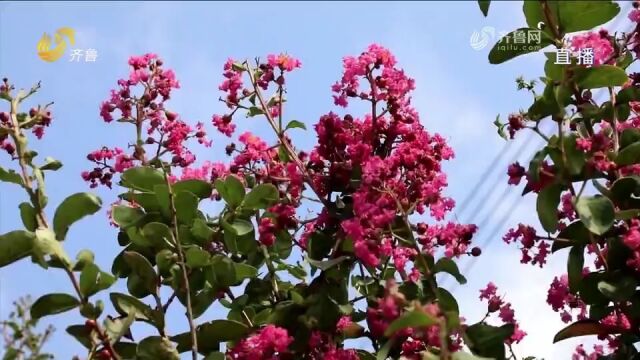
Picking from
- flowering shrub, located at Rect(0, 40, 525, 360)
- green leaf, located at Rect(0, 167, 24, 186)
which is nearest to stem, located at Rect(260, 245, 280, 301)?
flowering shrub, located at Rect(0, 40, 525, 360)

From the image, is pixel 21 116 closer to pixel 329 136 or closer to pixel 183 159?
pixel 183 159

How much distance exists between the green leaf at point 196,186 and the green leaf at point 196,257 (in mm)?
228

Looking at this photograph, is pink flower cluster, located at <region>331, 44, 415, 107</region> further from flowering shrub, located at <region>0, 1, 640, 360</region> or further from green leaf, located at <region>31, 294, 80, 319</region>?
green leaf, located at <region>31, 294, 80, 319</region>

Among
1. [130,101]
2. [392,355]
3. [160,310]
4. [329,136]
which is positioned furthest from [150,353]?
[130,101]

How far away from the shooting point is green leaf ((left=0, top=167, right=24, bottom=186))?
6.45 feet

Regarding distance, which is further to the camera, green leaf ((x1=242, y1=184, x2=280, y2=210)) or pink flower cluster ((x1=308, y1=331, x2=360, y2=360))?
green leaf ((x1=242, y1=184, x2=280, y2=210))

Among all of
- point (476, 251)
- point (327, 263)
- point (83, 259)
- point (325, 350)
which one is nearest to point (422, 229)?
point (476, 251)

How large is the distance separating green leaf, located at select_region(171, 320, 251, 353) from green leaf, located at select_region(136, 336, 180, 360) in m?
0.08

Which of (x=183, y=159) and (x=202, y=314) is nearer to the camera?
(x=202, y=314)

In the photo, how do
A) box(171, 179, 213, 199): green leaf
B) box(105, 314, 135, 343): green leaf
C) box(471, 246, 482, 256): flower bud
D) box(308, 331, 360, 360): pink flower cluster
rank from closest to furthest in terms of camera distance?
box(105, 314, 135, 343): green leaf < box(308, 331, 360, 360): pink flower cluster < box(471, 246, 482, 256): flower bud < box(171, 179, 213, 199): green leaf

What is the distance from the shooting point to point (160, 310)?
2.07 meters

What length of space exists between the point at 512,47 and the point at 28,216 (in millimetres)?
1213

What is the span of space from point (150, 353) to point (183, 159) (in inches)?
31.7

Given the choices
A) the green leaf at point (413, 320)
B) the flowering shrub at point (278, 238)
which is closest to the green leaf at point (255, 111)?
the flowering shrub at point (278, 238)
